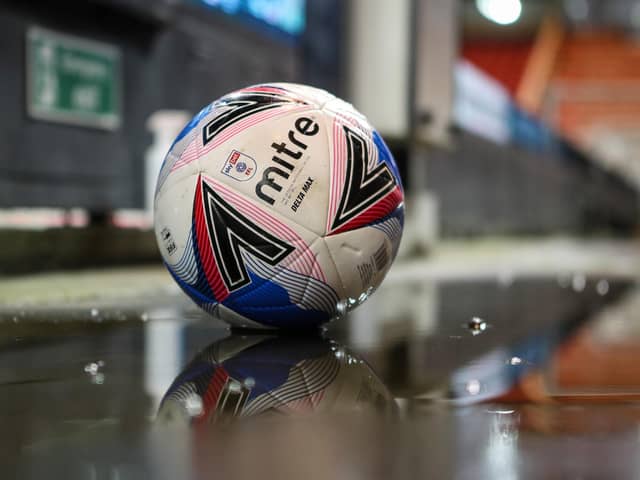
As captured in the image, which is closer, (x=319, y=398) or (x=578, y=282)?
(x=319, y=398)

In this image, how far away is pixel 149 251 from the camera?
457 centimetres

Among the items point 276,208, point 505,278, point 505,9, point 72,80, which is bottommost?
point 505,278

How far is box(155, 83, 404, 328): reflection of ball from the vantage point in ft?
6.16

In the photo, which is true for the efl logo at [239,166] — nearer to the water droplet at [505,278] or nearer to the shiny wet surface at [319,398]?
the shiny wet surface at [319,398]

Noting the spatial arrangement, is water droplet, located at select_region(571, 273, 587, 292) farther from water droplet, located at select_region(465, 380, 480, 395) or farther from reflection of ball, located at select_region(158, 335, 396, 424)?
water droplet, located at select_region(465, 380, 480, 395)

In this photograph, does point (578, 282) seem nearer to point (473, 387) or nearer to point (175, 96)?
point (175, 96)

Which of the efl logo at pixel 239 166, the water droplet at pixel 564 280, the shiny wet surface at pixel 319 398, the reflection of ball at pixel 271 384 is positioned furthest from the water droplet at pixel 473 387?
the water droplet at pixel 564 280

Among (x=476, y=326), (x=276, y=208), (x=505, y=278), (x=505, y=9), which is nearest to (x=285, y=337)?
(x=276, y=208)

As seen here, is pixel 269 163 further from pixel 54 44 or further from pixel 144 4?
pixel 144 4

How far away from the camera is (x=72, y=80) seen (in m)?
3.82

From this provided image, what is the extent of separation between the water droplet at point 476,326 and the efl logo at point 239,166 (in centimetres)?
77

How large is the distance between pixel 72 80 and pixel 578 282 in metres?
2.39

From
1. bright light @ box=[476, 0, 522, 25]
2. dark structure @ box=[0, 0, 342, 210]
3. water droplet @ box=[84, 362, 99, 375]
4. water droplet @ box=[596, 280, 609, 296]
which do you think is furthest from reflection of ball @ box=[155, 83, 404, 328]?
bright light @ box=[476, 0, 522, 25]

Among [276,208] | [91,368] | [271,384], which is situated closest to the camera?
[271,384]
